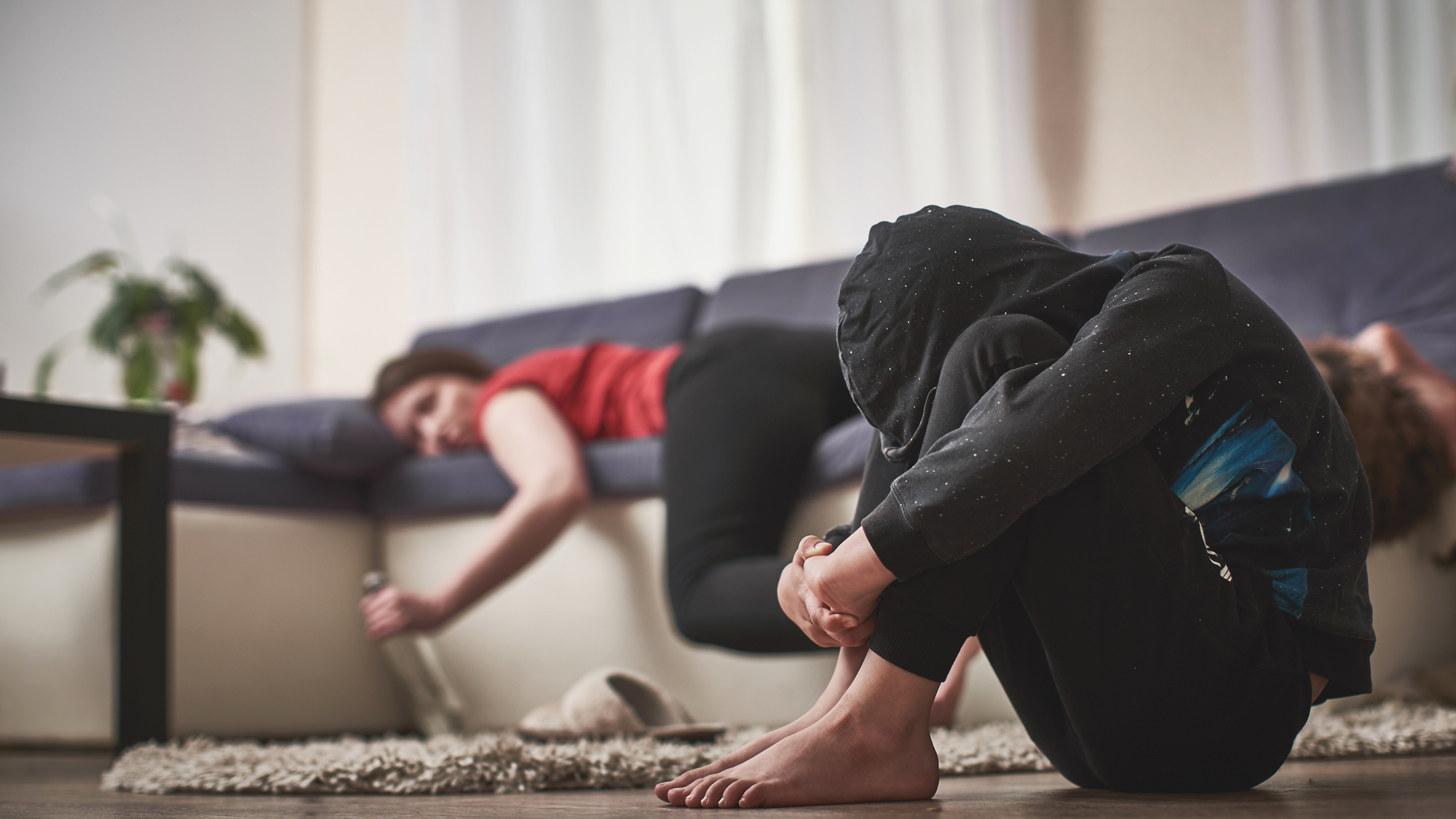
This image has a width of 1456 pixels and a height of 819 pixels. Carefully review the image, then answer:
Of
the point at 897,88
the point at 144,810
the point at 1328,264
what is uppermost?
the point at 897,88

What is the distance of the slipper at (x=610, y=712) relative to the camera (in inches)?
49.1

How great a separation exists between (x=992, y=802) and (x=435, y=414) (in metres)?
1.44

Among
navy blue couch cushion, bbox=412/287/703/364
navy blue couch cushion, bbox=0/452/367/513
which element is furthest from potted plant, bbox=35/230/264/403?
navy blue couch cushion, bbox=0/452/367/513

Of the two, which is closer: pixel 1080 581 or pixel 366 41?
pixel 1080 581

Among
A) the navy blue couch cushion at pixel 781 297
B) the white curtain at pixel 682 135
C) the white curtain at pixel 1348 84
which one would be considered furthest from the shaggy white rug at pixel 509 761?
the white curtain at pixel 682 135

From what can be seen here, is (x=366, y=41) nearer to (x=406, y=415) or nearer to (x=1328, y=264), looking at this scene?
(x=406, y=415)

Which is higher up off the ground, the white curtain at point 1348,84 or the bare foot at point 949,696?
the white curtain at point 1348,84

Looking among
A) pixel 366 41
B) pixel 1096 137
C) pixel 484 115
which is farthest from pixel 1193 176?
pixel 366 41

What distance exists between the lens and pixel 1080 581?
2.10 feet

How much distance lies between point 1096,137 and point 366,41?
2395 mm

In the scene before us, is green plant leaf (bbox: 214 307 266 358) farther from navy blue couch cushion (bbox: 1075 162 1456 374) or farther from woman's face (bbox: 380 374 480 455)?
navy blue couch cushion (bbox: 1075 162 1456 374)

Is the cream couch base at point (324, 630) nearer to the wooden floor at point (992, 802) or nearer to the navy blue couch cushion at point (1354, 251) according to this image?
the wooden floor at point (992, 802)

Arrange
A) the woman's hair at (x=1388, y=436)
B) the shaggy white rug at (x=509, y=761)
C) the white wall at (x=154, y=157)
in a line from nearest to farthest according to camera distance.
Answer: the shaggy white rug at (x=509, y=761) → the woman's hair at (x=1388, y=436) → the white wall at (x=154, y=157)

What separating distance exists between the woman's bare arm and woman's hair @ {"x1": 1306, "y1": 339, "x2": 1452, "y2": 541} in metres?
1.01
